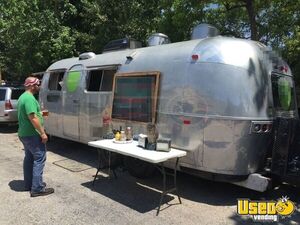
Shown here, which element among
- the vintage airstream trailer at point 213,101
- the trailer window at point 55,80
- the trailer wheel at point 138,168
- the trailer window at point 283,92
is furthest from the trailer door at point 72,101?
the trailer window at point 283,92

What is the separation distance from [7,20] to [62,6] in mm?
3682

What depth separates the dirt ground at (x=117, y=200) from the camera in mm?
5180

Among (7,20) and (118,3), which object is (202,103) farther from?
(7,20)

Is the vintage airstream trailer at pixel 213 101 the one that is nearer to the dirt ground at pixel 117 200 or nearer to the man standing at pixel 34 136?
the dirt ground at pixel 117 200

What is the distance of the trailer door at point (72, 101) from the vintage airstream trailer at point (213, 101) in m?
1.75

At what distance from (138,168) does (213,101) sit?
2027 mm

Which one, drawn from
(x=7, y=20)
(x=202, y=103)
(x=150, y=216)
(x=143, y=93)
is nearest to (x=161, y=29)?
(x=7, y=20)

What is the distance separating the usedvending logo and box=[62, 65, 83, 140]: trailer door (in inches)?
181

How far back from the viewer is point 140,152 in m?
5.78

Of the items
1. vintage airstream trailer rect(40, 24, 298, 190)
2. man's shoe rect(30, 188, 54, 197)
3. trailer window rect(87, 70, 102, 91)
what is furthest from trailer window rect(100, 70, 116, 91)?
man's shoe rect(30, 188, 54, 197)

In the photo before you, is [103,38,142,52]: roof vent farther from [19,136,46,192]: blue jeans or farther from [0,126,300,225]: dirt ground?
[19,136,46,192]: blue jeans

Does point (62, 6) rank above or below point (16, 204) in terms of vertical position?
above

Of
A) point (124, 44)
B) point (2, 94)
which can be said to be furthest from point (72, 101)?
point (2, 94)

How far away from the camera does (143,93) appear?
6777mm
